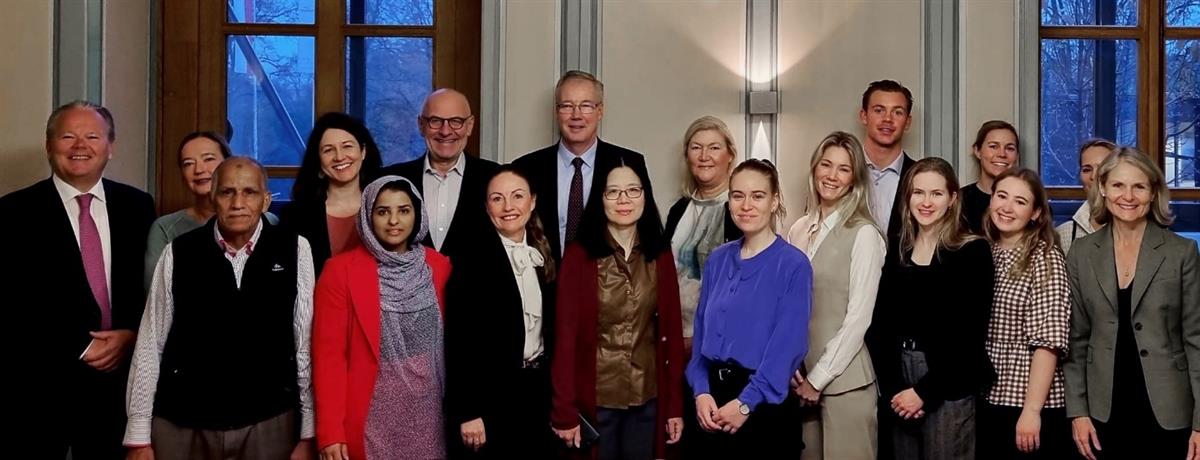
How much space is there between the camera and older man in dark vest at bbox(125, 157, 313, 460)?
3.05 meters

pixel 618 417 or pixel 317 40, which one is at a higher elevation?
pixel 317 40

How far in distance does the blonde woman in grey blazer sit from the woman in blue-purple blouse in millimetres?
746

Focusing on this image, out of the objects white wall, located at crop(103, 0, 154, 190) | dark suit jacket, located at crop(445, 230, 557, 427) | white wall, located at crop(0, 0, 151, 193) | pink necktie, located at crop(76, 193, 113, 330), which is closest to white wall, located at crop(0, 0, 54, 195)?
white wall, located at crop(0, 0, 151, 193)

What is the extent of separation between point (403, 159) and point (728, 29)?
4.28ft

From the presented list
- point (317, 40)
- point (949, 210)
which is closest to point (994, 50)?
point (949, 210)

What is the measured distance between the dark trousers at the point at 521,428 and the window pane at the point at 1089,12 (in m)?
2.53

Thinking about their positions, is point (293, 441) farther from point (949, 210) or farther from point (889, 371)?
point (949, 210)

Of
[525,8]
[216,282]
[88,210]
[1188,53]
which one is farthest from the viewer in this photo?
[1188,53]

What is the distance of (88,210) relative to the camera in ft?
11.3

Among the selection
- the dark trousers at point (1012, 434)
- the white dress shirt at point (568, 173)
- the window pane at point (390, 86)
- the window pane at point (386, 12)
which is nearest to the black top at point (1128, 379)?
the dark trousers at point (1012, 434)

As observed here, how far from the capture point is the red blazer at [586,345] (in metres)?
3.18

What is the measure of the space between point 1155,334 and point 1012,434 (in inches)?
17.4

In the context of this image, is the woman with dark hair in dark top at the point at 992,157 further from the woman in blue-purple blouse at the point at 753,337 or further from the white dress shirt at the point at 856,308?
the woman in blue-purple blouse at the point at 753,337

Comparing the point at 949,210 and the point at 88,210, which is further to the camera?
the point at 88,210
